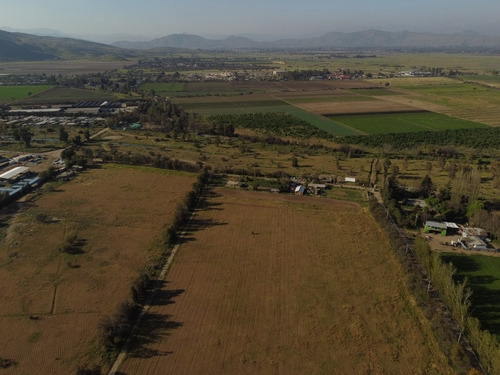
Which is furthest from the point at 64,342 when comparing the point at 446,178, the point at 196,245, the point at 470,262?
the point at 446,178

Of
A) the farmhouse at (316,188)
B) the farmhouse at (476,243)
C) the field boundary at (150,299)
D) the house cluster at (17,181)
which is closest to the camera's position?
the field boundary at (150,299)

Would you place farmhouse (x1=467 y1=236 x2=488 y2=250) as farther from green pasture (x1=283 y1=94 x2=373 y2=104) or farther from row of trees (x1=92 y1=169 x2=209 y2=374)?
green pasture (x1=283 y1=94 x2=373 y2=104)

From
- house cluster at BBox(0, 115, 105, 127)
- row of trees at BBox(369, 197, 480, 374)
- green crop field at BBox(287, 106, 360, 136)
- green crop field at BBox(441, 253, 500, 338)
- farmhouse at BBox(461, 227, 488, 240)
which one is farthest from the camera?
house cluster at BBox(0, 115, 105, 127)

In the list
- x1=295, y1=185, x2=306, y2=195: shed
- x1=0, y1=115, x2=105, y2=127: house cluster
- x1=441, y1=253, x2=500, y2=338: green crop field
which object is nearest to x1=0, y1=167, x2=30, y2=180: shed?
x1=0, y1=115, x2=105, y2=127: house cluster

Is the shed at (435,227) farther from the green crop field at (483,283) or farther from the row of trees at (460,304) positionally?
the row of trees at (460,304)

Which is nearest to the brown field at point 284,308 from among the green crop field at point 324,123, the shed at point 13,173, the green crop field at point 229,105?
the shed at point 13,173

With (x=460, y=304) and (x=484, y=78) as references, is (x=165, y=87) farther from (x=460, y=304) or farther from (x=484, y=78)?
(x=484, y=78)

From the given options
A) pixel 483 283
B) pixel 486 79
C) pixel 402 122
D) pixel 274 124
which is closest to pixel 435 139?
pixel 402 122
